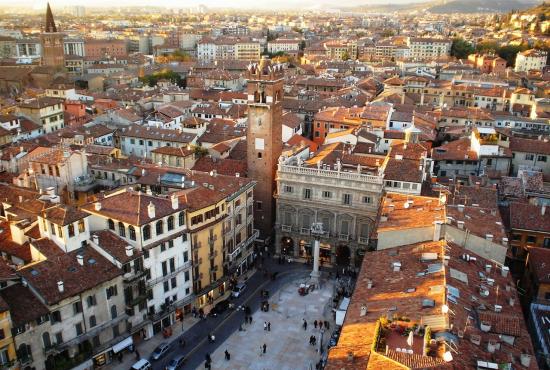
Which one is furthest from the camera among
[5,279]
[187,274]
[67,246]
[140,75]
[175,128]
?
[140,75]

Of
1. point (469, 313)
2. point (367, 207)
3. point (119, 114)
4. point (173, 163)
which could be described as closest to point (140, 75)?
point (119, 114)

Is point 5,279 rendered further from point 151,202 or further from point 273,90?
point 273,90

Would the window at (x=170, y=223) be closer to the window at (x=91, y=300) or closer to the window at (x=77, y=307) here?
the window at (x=91, y=300)

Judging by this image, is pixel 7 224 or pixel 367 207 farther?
pixel 367 207

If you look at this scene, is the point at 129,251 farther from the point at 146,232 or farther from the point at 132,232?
the point at 146,232

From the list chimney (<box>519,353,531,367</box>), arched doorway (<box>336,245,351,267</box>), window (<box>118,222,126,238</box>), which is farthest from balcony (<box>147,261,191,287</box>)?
chimney (<box>519,353,531,367</box>)

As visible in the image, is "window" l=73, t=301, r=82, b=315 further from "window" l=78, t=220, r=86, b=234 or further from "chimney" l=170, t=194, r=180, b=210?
"chimney" l=170, t=194, r=180, b=210
